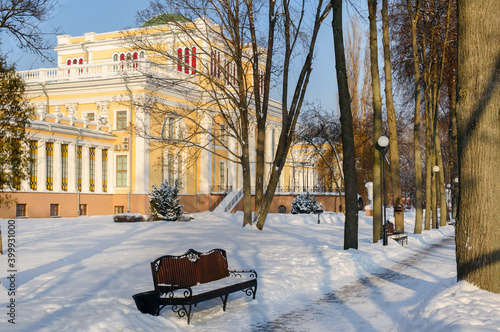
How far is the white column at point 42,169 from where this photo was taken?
36.6 metres

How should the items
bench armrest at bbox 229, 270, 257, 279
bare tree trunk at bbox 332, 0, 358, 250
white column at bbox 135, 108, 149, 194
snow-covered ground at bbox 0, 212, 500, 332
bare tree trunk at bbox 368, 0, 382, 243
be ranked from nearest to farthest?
snow-covered ground at bbox 0, 212, 500, 332
bench armrest at bbox 229, 270, 257, 279
bare tree trunk at bbox 332, 0, 358, 250
bare tree trunk at bbox 368, 0, 382, 243
white column at bbox 135, 108, 149, 194

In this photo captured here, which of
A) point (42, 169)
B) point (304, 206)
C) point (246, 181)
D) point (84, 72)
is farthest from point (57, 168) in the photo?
point (304, 206)

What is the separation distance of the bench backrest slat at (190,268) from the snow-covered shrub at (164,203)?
72.4 ft

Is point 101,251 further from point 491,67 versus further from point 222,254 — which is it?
point 491,67

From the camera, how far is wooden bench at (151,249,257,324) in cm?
898

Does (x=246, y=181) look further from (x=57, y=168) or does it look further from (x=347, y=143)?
(x=57, y=168)

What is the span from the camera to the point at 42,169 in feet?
121

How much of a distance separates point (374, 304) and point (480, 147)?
3.44m

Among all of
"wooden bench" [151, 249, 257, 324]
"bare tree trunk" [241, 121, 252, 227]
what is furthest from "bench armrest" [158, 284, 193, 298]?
"bare tree trunk" [241, 121, 252, 227]

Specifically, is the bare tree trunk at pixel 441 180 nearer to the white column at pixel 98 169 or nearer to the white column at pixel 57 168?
the white column at pixel 98 169

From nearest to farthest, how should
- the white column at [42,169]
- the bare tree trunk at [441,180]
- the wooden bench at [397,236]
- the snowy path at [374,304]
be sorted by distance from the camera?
the snowy path at [374,304], the wooden bench at [397,236], the bare tree trunk at [441,180], the white column at [42,169]

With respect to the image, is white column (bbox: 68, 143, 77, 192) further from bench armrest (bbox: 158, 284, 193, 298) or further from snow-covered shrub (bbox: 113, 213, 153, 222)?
bench armrest (bbox: 158, 284, 193, 298)

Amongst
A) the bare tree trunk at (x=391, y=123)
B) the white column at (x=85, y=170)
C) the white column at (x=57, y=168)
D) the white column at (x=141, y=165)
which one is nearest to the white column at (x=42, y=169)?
the white column at (x=57, y=168)

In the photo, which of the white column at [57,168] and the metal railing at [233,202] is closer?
the white column at [57,168]
